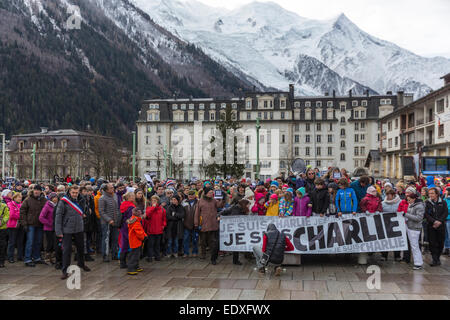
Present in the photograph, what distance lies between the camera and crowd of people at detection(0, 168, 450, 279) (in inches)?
396

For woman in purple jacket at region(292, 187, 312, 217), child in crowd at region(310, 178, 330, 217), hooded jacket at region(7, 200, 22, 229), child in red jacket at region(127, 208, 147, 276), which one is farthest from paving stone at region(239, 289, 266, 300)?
hooded jacket at region(7, 200, 22, 229)

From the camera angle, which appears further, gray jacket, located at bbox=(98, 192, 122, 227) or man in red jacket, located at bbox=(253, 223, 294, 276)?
gray jacket, located at bbox=(98, 192, 122, 227)

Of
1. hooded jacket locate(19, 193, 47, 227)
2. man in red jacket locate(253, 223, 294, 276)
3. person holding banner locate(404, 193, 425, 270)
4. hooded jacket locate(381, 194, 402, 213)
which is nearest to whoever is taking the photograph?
man in red jacket locate(253, 223, 294, 276)

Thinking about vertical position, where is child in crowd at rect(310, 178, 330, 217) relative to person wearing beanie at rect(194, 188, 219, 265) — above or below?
above

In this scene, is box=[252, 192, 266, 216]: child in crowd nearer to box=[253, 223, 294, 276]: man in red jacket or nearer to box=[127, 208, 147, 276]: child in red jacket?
box=[253, 223, 294, 276]: man in red jacket

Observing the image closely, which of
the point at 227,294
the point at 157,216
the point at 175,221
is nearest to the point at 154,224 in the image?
the point at 157,216

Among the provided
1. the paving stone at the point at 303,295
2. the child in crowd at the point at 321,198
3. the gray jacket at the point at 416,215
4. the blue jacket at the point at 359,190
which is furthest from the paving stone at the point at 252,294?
the blue jacket at the point at 359,190

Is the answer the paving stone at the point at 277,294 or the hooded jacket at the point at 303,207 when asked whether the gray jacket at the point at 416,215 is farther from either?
the paving stone at the point at 277,294

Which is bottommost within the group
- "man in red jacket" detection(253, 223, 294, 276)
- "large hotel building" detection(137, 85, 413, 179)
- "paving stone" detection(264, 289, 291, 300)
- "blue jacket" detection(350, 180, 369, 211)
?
"paving stone" detection(264, 289, 291, 300)

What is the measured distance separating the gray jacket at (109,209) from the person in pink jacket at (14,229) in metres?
2.24

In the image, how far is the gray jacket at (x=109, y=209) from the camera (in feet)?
35.8

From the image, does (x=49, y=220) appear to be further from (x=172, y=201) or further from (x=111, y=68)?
(x=111, y=68)

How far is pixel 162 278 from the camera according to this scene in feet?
30.9

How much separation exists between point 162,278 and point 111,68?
199m
